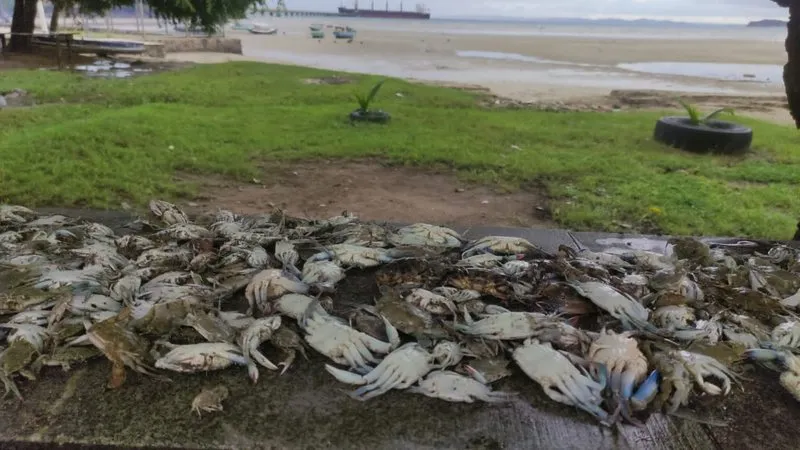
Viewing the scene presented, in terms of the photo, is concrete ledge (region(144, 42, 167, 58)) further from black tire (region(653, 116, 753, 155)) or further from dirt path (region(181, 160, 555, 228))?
black tire (region(653, 116, 753, 155))

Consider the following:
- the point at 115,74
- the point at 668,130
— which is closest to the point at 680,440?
the point at 668,130

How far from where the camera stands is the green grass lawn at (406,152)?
18.6ft

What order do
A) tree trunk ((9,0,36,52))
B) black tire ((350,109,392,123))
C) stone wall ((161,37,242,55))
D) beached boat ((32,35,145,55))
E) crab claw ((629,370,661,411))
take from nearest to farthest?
crab claw ((629,370,661,411)) < black tire ((350,109,392,123)) < tree trunk ((9,0,36,52)) < beached boat ((32,35,145,55)) < stone wall ((161,37,242,55))

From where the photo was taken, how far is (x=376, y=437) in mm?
1682

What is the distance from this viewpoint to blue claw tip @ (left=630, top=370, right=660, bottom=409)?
180cm

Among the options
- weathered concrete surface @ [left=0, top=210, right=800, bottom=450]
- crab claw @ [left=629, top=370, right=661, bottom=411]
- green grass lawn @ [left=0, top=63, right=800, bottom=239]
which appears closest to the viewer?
weathered concrete surface @ [left=0, top=210, right=800, bottom=450]

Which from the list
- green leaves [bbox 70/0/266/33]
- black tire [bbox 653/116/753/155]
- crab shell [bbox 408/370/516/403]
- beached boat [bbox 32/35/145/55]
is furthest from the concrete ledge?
crab shell [bbox 408/370/516/403]

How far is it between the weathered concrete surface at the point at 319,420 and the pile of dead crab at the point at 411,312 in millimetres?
49

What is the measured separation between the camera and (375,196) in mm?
6211

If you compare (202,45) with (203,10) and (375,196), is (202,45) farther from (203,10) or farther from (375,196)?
(375,196)

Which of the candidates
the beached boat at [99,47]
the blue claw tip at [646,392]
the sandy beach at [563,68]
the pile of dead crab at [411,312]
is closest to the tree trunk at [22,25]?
the beached boat at [99,47]

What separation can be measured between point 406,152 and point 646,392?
6079mm

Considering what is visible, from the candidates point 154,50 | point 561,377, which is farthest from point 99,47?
point 561,377

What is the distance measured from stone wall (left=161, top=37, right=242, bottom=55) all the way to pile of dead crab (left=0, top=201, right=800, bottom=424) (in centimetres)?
2417
